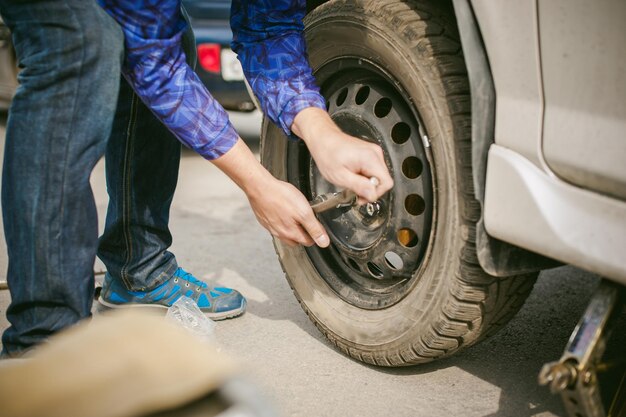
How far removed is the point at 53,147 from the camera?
151cm

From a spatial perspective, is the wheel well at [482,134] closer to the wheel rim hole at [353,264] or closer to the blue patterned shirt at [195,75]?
the blue patterned shirt at [195,75]

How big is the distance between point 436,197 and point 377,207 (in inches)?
10.5

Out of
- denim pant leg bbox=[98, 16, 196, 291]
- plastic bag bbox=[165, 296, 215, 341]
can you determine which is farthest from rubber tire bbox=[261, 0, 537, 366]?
denim pant leg bbox=[98, 16, 196, 291]

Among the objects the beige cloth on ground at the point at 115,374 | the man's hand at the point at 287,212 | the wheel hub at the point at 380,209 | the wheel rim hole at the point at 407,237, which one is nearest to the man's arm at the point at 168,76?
the man's hand at the point at 287,212

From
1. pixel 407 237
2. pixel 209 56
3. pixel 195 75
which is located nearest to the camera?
A: pixel 195 75

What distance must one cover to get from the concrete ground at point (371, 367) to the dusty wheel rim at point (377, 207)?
211mm

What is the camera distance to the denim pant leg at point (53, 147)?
1.48m

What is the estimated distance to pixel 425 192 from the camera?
1724mm

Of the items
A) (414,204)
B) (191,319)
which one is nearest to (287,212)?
(414,204)

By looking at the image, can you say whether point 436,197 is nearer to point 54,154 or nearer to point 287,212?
point 287,212

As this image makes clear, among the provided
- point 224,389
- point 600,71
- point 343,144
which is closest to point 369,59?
point 343,144

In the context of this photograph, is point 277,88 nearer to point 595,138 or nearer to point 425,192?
point 425,192

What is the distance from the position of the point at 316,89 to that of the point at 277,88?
10 centimetres

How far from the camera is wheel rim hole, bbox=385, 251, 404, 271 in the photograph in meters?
1.87
